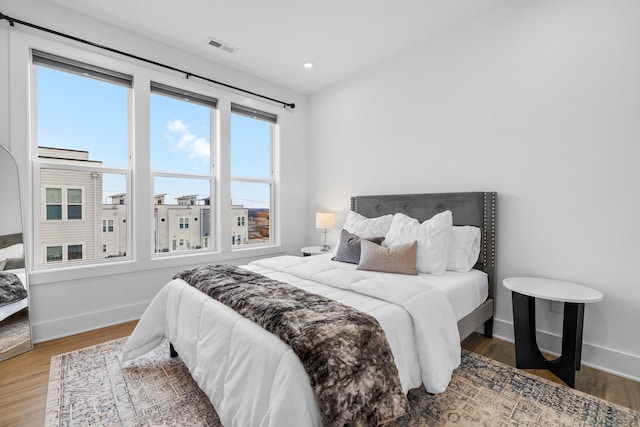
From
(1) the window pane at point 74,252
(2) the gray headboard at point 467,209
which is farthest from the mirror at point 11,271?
(2) the gray headboard at point 467,209

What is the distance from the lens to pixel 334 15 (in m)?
2.66

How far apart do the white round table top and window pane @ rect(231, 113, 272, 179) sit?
3.12m

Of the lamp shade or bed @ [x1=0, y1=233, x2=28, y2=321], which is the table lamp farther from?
bed @ [x1=0, y1=233, x2=28, y2=321]

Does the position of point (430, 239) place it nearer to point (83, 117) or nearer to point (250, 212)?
point (250, 212)

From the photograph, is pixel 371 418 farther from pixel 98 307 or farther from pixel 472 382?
pixel 98 307

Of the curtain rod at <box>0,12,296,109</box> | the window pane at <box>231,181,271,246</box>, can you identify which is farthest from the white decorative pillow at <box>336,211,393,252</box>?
the curtain rod at <box>0,12,296,109</box>

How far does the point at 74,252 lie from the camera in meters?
2.78

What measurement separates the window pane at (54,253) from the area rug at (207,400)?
96 centimetres

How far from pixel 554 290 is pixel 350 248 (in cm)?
A: 152

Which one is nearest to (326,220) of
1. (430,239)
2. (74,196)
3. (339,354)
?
(430,239)

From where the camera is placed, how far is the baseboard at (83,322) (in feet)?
8.30

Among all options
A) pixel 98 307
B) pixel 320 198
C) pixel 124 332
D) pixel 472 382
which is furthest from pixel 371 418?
pixel 320 198

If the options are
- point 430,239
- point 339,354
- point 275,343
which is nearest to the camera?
point 339,354

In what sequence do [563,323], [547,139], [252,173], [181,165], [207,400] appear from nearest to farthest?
[207,400]
[563,323]
[547,139]
[181,165]
[252,173]
